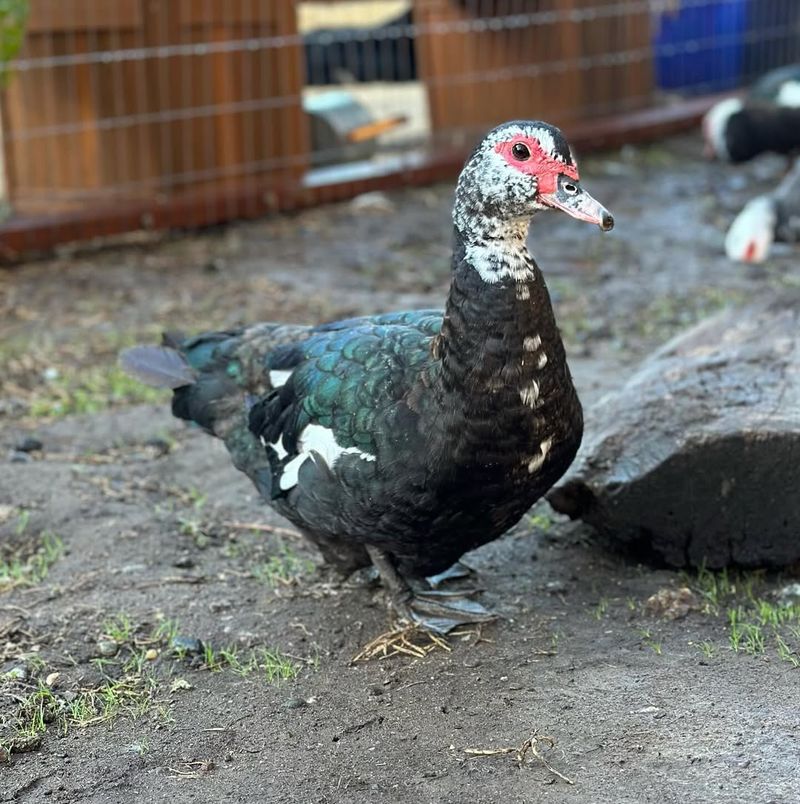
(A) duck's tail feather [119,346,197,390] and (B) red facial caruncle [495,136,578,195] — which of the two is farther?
(A) duck's tail feather [119,346,197,390]

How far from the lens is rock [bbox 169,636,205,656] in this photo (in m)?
3.35

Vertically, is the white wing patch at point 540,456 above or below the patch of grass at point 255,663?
above

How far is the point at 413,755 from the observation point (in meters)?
2.86

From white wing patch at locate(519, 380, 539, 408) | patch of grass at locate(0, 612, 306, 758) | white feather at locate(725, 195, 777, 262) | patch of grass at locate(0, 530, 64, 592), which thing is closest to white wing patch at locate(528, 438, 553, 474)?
white wing patch at locate(519, 380, 539, 408)

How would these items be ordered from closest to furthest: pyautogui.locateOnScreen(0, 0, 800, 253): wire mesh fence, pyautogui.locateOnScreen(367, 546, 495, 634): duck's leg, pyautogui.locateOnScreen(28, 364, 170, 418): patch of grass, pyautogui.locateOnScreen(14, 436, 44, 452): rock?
pyautogui.locateOnScreen(367, 546, 495, 634): duck's leg < pyautogui.locateOnScreen(14, 436, 44, 452): rock < pyautogui.locateOnScreen(28, 364, 170, 418): patch of grass < pyautogui.locateOnScreen(0, 0, 800, 253): wire mesh fence

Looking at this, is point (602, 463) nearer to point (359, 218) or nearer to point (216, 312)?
point (216, 312)

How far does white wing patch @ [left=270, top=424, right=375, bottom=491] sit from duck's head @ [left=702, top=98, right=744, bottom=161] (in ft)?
22.6

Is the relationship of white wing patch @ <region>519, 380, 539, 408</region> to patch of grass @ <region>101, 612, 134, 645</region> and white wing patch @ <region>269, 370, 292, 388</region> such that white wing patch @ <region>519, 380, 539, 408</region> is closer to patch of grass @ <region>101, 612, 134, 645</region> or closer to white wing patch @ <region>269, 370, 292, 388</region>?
white wing patch @ <region>269, 370, 292, 388</region>

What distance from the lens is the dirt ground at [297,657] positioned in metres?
2.79

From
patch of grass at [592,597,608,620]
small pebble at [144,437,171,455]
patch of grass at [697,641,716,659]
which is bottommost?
patch of grass at [697,641,716,659]

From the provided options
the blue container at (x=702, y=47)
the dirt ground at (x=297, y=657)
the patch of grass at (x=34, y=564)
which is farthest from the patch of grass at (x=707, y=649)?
the blue container at (x=702, y=47)

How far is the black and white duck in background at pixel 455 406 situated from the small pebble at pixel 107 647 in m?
0.57

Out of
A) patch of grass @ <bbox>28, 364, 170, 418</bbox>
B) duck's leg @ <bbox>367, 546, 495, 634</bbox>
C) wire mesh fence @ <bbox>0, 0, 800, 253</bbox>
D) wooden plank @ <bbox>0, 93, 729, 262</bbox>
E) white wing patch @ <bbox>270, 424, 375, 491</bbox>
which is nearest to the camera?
white wing patch @ <bbox>270, 424, 375, 491</bbox>

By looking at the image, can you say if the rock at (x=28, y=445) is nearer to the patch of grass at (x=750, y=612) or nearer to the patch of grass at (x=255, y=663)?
the patch of grass at (x=255, y=663)
